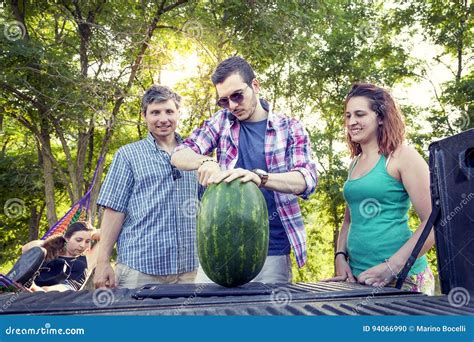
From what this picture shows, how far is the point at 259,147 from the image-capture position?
124 inches

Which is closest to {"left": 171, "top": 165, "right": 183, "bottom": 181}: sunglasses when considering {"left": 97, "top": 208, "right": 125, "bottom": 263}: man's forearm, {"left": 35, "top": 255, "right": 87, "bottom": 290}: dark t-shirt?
{"left": 97, "top": 208, "right": 125, "bottom": 263}: man's forearm

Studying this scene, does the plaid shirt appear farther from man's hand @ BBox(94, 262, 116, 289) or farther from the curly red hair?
man's hand @ BBox(94, 262, 116, 289)

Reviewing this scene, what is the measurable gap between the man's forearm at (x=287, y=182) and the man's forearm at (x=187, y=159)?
41 centimetres

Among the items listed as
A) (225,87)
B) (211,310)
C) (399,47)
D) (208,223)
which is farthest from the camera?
(399,47)

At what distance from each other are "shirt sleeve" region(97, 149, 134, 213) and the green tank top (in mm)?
1537

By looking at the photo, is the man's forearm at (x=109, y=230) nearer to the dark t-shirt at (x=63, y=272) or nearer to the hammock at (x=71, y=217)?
the dark t-shirt at (x=63, y=272)

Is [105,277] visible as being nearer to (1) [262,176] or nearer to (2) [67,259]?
(1) [262,176]

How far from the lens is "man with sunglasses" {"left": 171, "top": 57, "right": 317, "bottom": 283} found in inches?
120

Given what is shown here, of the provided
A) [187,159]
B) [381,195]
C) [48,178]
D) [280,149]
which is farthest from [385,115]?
[48,178]

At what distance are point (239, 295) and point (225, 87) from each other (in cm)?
143

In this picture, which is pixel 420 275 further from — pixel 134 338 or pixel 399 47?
pixel 399 47

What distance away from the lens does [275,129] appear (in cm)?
313

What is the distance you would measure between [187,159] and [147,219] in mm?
820

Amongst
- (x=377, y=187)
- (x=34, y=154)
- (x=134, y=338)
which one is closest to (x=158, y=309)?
(x=134, y=338)
